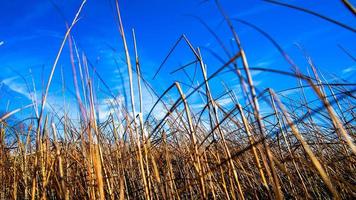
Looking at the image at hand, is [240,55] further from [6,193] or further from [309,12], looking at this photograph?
[6,193]

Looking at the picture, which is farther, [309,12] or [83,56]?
[83,56]

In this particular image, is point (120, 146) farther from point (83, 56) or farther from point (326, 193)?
point (326, 193)

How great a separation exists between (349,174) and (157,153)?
178 cm

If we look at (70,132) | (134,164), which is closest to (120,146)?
(70,132)

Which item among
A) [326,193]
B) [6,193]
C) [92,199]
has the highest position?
[6,193]

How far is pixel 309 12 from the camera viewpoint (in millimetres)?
683

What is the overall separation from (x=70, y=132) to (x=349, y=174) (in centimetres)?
223

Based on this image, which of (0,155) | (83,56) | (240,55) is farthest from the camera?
(0,155)

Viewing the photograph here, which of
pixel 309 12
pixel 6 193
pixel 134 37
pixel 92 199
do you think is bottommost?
pixel 92 199

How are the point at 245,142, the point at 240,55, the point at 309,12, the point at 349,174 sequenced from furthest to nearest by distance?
1. the point at 245,142
2. the point at 349,174
3. the point at 240,55
4. the point at 309,12

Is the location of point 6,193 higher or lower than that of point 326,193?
higher

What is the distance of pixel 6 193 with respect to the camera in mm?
2352

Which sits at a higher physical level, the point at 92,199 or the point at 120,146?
the point at 120,146

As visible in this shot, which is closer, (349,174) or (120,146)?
(120,146)
